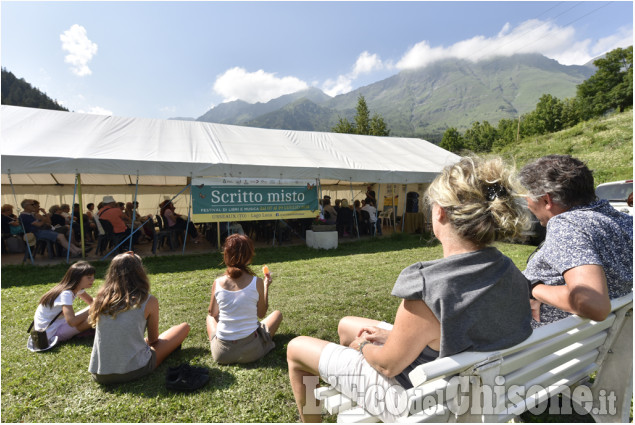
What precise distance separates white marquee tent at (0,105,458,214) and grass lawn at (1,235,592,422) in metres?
2.32

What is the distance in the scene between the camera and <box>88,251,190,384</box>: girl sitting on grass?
2486 mm

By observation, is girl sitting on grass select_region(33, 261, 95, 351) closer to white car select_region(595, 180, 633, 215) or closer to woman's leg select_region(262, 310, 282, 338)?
woman's leg select_region(262, 310, 282, 338)

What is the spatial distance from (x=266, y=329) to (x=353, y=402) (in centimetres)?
176

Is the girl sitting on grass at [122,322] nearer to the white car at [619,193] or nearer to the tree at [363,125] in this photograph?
the white car at [619,193]

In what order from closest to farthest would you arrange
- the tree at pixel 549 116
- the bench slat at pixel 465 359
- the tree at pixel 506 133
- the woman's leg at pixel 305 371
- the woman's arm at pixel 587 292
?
1. the bench slat at pixel 465 359
2. the woman's arm at pixel 587 292
3. the woman's leg at pixel 305 371
4. the tree at pixel 549 116
5. the tree at pixel 506 133

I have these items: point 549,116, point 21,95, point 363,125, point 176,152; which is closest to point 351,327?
point 176,152

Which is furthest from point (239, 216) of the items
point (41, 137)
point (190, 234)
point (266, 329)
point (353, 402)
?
point (353, 402)

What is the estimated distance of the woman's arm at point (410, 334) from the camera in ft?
3.93

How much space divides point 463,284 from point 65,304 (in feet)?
11.5

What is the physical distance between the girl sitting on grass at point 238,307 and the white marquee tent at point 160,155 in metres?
5.67

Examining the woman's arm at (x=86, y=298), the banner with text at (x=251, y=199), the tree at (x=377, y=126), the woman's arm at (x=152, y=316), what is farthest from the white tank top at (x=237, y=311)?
the tree at (x=377, y=126)

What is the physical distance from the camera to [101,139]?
8.53 meters

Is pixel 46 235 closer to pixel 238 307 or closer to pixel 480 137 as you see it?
pixel 238 307

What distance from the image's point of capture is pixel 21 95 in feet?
229
